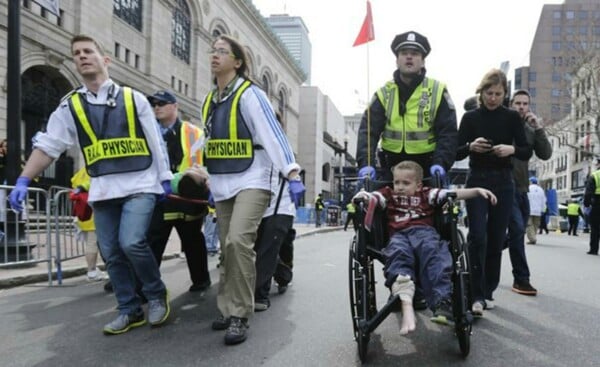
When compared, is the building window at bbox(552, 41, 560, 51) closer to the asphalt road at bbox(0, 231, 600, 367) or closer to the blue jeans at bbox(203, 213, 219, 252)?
the blue jeans at bbox(203, 213, 219, 252)

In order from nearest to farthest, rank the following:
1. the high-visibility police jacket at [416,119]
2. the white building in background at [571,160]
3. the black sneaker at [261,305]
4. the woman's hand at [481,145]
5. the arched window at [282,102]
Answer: the high-visibility police jacket at [416,119]
the woman's hand at [481,145]
the black sneaker at [261,305]
the white building in background at [571,160]
the arched window at [282,102]

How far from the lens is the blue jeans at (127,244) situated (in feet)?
12.8

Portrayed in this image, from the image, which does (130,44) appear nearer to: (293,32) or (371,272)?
(371,272)

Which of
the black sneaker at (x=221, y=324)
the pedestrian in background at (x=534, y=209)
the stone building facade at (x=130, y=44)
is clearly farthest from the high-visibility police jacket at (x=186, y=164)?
the pedestrian in background at (x=534, y=209)

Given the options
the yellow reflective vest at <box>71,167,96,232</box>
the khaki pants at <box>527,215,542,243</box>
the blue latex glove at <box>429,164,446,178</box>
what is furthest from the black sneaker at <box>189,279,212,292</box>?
the khaki pants at <box>527,215,542,243</box>

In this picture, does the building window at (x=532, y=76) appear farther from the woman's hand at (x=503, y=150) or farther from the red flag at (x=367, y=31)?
the woman's hand at (x=503, y=150)

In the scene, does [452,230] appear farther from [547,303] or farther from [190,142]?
[190,142]

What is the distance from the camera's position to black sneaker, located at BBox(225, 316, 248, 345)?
3531mm

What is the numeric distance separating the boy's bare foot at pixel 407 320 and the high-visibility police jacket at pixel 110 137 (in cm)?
218

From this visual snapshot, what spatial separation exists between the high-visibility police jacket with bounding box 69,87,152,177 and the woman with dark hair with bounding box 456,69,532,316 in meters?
2.67

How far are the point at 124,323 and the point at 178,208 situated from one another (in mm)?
1233

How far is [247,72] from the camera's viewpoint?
14.2 feet

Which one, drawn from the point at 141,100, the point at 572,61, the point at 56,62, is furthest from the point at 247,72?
the point at 572,61

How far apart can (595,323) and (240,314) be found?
2.77 meters
